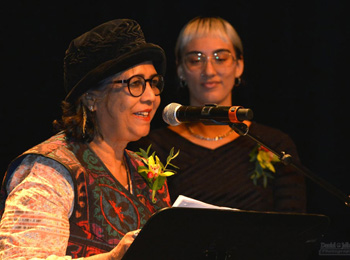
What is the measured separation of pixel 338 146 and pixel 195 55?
3.71 ft

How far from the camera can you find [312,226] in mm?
1878

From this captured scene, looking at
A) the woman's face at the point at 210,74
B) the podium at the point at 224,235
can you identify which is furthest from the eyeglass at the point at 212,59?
the podium at the point at 224,235

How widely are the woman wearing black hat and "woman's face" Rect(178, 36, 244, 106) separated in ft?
2.83

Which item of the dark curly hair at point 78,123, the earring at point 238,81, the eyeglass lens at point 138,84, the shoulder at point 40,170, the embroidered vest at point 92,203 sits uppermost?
the eyeglass lens at point 138,84

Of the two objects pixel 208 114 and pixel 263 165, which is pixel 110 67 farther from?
pixel 263 165

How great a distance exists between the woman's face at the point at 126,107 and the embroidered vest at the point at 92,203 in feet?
0.48

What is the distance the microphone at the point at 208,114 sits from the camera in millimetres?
1917

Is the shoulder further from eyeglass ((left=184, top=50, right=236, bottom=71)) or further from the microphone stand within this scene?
eyeglass ((left=184, top=50, right=236, bottom=71))

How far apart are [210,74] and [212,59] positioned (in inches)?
3.7

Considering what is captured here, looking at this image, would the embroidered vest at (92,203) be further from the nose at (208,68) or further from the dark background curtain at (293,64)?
the dark background curtain at (293,64)

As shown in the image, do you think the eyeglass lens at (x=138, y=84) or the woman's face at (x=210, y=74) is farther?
the woman's face at (x=210, y=74)

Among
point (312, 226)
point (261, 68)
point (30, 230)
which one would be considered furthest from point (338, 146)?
point (30, 230)

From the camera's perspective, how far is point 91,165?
91.2 inches

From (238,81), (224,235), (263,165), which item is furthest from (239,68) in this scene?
(224,235)
